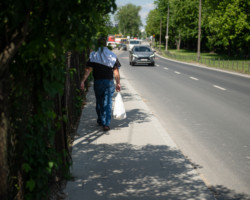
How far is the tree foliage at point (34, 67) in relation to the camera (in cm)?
250

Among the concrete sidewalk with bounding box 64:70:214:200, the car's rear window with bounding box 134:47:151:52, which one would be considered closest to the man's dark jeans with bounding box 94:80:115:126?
the concrete sidewalk with bounding box 64:70:214:200

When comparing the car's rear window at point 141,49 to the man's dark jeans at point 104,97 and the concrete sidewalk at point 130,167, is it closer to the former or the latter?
the concrete sidewalk at point 130,167

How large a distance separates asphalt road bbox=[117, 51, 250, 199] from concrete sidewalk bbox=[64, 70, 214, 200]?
0.34 m

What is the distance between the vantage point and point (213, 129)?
8.04 meters

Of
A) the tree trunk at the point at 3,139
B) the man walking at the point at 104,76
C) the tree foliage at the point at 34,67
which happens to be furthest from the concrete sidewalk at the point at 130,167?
the tree trunk at the point at 3,139

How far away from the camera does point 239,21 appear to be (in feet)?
134

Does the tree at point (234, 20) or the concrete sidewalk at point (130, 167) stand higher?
the tree at point (234, 20)

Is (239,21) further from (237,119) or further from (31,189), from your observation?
(31,189)

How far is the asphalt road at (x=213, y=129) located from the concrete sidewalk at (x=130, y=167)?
340 millimetres

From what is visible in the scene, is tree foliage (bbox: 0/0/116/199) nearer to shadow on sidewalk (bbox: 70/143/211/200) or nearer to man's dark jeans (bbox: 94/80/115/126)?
shadow on sidewalk (bbox: 70/143/211/200)

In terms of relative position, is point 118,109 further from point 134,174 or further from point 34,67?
point 34,67

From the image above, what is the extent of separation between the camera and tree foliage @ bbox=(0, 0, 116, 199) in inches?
98.3

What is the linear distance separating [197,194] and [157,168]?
37.6 inches

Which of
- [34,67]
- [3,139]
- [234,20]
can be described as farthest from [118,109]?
[234,20]
